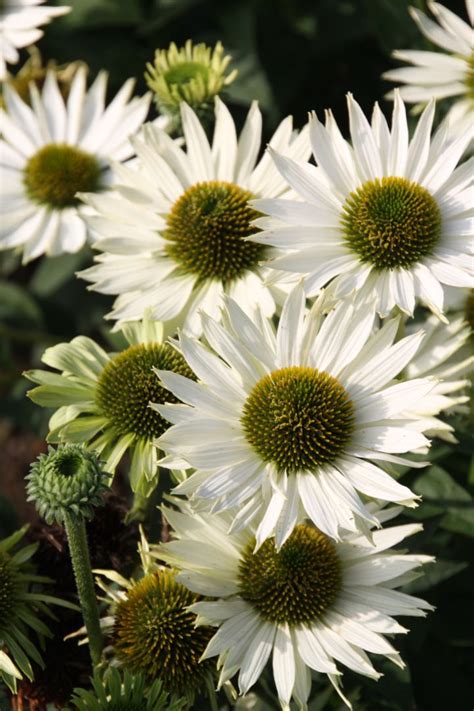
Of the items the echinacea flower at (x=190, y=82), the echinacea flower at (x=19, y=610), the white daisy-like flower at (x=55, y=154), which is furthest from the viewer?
the white daisy-like flower at (x=55, y=154)

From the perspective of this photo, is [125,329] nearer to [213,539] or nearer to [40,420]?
[213,539]

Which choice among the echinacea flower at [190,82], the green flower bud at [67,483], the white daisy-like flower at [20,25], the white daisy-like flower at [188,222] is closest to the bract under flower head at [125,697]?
the green flower bud at [67,483]

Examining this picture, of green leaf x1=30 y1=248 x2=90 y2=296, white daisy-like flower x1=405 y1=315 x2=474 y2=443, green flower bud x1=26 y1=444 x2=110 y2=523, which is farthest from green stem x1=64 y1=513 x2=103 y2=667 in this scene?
green leaf x1=30 y1=248 x2=90 y2=296

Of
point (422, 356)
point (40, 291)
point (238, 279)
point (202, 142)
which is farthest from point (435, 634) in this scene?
point (40, 291)

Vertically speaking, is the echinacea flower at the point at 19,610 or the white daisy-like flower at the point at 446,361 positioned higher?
the white daisy-like flower at the point at 446,361

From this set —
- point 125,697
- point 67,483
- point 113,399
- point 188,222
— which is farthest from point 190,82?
point 125,697

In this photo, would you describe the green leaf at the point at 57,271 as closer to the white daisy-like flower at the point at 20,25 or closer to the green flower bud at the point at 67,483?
the white daisy-like flower at the point at 20,25
